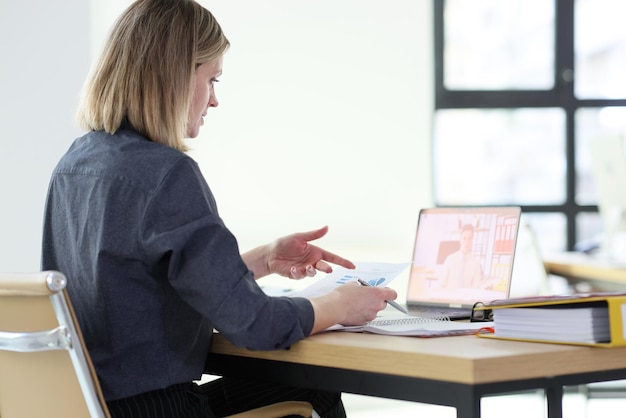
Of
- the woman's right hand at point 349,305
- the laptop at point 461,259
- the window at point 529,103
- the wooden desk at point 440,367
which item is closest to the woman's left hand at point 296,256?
the laptop at point 461,259

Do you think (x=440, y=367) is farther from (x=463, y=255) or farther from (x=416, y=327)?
(x=463, y=255)

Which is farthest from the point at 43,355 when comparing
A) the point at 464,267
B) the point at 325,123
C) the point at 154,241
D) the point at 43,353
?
the point at 325,123

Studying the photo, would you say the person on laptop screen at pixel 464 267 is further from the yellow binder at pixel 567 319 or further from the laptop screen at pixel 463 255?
the yellow binder at pixel 567 319

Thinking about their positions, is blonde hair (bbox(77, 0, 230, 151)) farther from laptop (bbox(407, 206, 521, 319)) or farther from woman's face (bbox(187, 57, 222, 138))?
laptop (bbox(407, 206, 521, 319))

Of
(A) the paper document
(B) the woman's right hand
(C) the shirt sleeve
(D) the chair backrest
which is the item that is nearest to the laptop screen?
(A) the paper document

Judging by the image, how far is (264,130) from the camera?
13.7 ft

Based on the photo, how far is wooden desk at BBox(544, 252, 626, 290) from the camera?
11.0 feet

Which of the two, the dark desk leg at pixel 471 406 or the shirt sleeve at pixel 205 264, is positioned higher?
the shirt sleeve at pixel 205 264

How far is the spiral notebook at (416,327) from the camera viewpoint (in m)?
1.54

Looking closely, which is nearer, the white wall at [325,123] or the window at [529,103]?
the white wall at [325,123]

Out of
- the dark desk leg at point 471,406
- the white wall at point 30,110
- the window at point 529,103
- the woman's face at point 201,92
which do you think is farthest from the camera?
the window at point 529,103

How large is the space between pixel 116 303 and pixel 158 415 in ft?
0.65

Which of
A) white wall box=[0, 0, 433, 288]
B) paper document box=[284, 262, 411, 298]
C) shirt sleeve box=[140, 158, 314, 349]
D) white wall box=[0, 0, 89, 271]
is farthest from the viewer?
white wall box=[0, 0, 433, 288]

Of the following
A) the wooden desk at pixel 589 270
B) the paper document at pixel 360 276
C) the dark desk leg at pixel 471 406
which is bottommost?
the wooden desk at pixel 589 270
